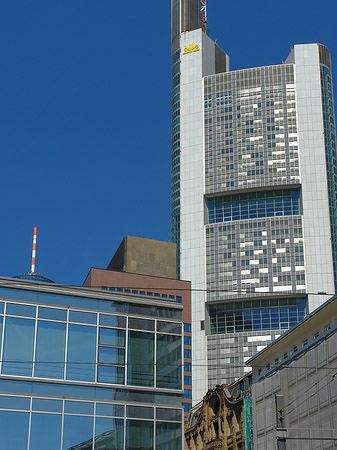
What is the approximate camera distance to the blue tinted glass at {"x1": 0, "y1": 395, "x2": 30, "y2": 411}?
3662 cm

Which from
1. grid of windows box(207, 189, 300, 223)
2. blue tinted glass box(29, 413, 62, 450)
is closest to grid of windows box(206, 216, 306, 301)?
grid of windows box(207, 189, 300, 223)

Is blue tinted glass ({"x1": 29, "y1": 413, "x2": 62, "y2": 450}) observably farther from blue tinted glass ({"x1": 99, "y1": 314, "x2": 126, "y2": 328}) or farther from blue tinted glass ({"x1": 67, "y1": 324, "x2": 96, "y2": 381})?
blue tinted glass ({"x1": 99, "y1": 314, "x2": 126, "y2": 328})

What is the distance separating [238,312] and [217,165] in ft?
127

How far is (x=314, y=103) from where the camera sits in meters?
198

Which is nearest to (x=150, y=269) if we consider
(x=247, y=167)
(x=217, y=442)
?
(x=247, y=167)

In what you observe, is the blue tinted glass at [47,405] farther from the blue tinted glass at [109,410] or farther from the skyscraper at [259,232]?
the skyscraper at [259,232]

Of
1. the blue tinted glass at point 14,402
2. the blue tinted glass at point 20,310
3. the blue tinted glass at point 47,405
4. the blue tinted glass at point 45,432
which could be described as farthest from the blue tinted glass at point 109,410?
the blue tinted glass at point 20,310

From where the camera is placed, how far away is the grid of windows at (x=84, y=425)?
36.4 m

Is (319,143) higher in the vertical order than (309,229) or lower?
higher

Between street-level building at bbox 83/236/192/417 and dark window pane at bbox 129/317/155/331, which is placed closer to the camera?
dark window pane at bbox 129/317/155/331

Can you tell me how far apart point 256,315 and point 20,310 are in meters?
A: 147

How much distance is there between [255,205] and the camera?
194 metres

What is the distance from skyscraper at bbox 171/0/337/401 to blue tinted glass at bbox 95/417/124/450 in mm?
137677

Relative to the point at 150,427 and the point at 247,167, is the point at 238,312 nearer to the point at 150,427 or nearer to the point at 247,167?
Answer: the point at 247,167
